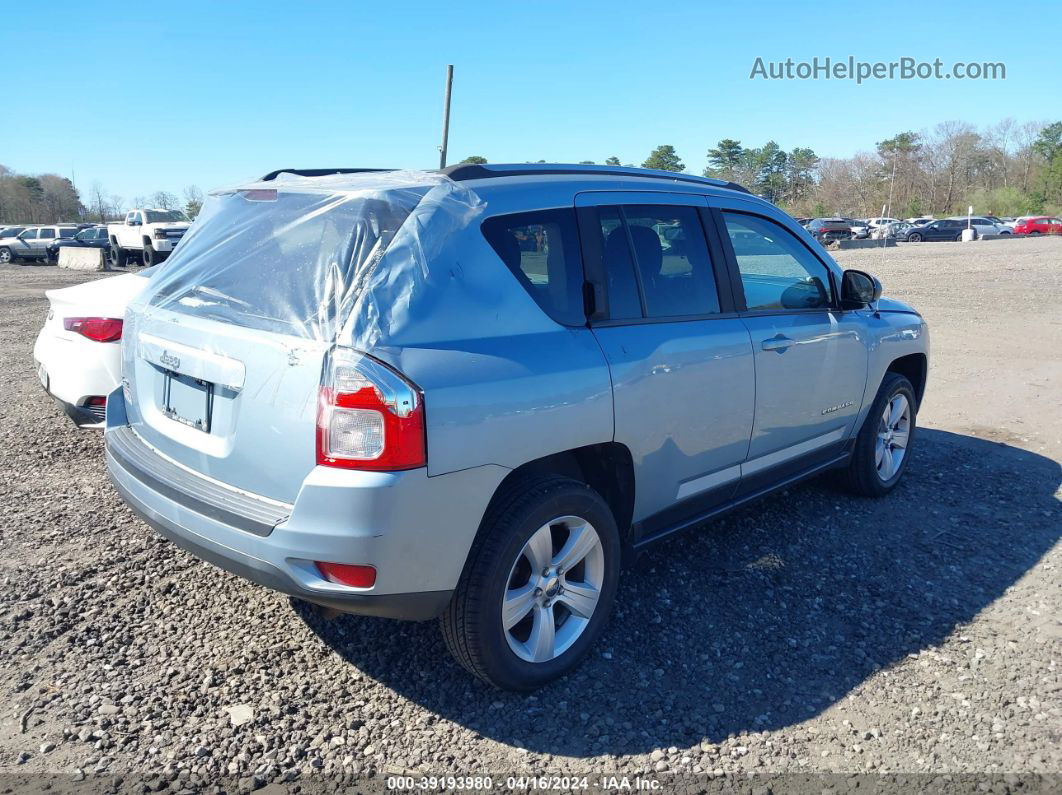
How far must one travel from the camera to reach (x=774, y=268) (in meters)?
4.44

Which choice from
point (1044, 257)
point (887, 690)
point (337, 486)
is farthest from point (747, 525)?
point (1044, 257)

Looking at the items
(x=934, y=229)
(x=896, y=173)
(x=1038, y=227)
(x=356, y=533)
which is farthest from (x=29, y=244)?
(x=896, y=173)

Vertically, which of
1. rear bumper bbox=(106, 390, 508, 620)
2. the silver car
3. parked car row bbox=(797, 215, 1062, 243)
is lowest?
the silver car

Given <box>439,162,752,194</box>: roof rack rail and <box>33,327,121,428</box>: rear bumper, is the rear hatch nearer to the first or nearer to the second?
<box>439,162,752,194</box>: roof rack rail

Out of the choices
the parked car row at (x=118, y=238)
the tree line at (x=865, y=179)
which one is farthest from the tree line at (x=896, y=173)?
the parked car row at (x=118, y=238)

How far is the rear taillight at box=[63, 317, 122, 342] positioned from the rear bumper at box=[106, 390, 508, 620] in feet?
8.41

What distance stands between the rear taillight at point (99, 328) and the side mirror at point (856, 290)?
14.2 feet

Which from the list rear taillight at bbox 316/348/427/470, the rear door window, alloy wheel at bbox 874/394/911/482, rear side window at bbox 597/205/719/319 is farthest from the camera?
alloy wheel at bbox 874/394/911/482

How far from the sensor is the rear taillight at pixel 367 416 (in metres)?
2.55

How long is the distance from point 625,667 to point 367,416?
1584mm

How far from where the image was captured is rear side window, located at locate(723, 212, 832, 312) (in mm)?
4160

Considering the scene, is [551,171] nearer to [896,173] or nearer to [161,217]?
[161,217]

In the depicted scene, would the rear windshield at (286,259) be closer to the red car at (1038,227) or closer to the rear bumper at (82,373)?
the rear bumper at (82,373)

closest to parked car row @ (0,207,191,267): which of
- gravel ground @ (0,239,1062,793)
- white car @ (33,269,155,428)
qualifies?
white car @ (33,269,155,428)
